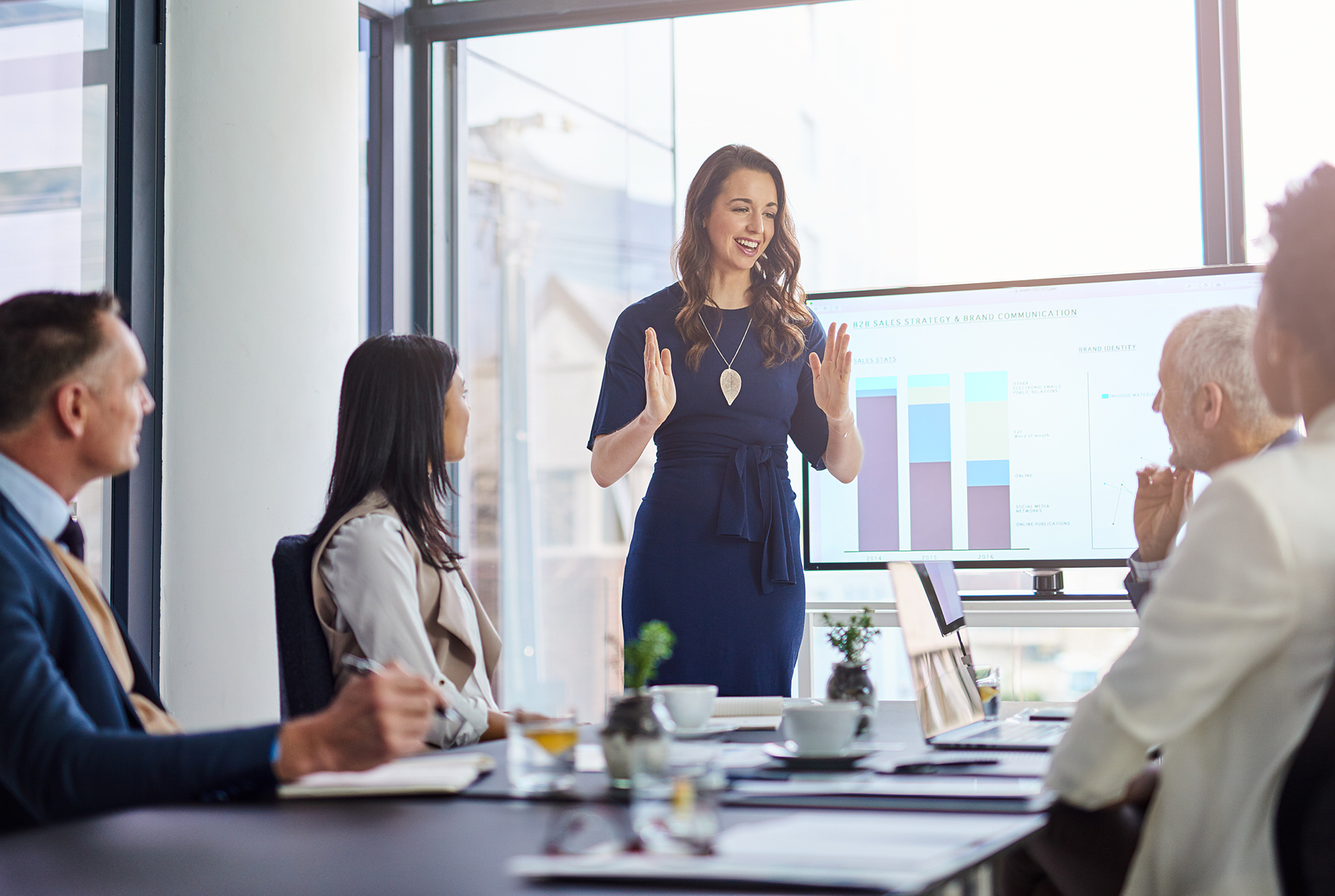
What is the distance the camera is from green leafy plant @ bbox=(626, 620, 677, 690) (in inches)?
53.5

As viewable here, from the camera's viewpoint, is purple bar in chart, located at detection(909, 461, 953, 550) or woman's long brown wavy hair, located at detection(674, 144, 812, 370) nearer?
woman's long brown wavy hair, located at detection(674, 144, 812, 370)

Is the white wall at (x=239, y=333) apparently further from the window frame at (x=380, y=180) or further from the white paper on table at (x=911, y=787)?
the white paper on table at (x=911, y=787)

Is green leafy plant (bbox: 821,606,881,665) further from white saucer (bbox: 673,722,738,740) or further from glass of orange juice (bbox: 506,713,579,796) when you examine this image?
glass of orange juice (bbox: 506,713,579,796)

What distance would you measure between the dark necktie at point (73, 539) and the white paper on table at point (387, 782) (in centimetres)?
45

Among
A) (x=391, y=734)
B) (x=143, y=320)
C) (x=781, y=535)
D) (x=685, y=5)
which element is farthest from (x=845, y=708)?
(x=685, y=5)

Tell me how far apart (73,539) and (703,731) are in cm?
90

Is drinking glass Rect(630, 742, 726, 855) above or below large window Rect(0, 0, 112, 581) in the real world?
below

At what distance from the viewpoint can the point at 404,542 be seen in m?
2.04

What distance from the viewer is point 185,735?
1.29 meters

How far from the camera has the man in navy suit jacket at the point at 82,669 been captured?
49.4 inches

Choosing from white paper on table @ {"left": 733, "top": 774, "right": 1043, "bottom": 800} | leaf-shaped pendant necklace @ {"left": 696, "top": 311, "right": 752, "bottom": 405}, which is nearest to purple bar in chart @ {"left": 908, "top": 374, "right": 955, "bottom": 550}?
leaf-shaped pendant necklace @ {"left": 696, "top": 311, "right": 752, "bottom": 405}

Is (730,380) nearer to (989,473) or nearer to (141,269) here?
(989,473)

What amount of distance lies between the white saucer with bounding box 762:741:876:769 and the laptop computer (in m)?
0.20

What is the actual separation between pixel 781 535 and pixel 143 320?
174cm
